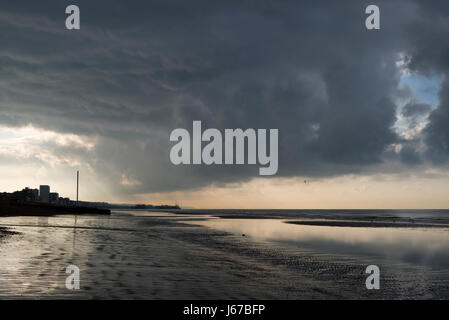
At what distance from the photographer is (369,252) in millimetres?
30578

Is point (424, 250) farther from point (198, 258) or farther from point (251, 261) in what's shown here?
point (198, 258)

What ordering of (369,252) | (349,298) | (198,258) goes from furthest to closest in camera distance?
(369,252)
(198,258)
(349,298)

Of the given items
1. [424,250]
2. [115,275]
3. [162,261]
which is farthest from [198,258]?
[424,250]

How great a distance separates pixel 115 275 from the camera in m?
18.0

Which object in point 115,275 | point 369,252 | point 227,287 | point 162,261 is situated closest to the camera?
point 227,287

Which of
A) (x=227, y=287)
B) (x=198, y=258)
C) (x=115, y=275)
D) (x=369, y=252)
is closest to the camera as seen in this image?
(x=227, y=287)

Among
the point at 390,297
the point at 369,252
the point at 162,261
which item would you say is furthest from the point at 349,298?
the point at 369,252
